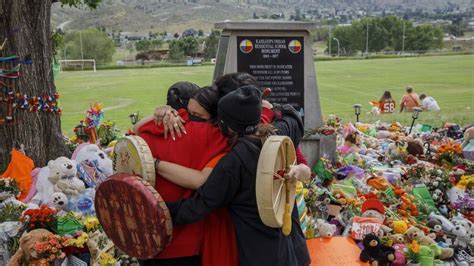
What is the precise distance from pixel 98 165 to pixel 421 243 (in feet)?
12.3

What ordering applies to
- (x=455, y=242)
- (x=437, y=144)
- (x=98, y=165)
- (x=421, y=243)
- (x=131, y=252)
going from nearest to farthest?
1. (x=131, y=252)
2. (x=421, y=243)
3. (x=455, y=242)
4. (x=98, y=165)
5. (x=437, y=144)

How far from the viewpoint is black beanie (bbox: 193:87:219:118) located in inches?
122

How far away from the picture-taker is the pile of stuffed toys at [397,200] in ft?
16.6

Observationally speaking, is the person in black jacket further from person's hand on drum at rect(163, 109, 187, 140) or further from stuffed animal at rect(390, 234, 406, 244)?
stuffed animal at rect(390, 234, 406, 244)

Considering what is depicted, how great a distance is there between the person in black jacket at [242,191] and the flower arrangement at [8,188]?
3285 mm

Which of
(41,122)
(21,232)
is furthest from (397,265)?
(41,122)

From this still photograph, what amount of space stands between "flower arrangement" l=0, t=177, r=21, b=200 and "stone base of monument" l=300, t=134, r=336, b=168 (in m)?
3.49

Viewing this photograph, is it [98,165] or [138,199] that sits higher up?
[138,199]

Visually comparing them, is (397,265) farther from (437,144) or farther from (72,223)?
(437,144)

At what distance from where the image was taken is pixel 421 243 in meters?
5.16

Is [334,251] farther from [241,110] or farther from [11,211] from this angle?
[11,211]

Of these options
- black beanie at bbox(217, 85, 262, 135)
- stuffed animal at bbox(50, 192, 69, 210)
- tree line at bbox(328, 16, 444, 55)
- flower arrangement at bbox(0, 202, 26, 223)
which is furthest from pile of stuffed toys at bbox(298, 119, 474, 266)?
tree line at bbox(328, 16, 444, 55)

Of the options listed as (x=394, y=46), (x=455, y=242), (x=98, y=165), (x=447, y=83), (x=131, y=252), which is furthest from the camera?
(x=394, y=46)

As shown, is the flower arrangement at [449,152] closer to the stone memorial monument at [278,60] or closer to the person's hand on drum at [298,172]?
the stone memorial monument at [278,60]
